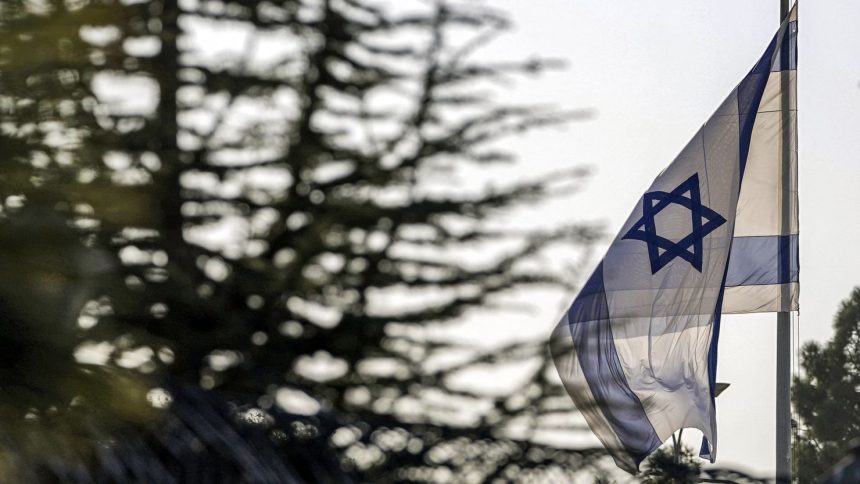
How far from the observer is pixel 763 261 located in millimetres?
13305

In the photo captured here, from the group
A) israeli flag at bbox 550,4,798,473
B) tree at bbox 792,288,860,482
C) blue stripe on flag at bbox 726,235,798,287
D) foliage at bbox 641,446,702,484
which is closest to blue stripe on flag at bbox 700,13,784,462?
israeli flag at bbox 550,4,798,473

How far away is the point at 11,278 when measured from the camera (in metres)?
1.65

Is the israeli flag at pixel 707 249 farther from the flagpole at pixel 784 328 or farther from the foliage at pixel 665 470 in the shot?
the foliage at pixel 665 470

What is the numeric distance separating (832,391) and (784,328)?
20.7 m

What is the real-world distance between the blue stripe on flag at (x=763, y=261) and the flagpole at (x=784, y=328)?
103mm

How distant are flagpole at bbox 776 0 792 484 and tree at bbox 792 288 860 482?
18899 mm

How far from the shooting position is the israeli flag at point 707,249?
1189cm

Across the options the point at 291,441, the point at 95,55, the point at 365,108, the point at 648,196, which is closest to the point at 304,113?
the point at 365,108

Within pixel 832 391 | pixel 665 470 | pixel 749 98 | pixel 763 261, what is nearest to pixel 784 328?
pixel 763 261

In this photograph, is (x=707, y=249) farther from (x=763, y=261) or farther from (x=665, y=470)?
(x=665, y=470)

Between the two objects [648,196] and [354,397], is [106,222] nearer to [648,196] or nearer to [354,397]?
[354,397]

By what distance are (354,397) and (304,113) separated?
49 cm

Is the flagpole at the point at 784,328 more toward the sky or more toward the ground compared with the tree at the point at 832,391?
more toward the sky

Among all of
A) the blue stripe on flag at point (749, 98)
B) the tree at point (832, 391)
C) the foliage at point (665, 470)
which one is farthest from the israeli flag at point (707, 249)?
the tree at point (832, 391)
